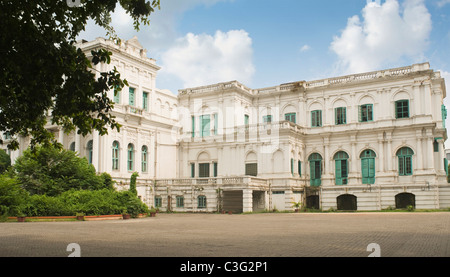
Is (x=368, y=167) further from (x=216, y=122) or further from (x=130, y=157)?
(x=130, y=157)

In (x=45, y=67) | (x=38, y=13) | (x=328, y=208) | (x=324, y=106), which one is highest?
(x=324, y=106)

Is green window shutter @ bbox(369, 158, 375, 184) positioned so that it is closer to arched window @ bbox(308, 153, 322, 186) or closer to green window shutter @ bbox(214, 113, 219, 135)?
arched window @ bbox(308, 153, 322, 186)

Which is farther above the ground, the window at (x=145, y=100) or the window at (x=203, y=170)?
the window at (x=145, y=100)

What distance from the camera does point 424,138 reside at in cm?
4134

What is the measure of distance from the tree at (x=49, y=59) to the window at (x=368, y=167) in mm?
35785

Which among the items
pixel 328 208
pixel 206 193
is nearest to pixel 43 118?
pixel 206 193

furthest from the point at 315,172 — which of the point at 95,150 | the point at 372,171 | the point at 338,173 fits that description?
the point at 95,150

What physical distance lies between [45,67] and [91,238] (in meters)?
6.78

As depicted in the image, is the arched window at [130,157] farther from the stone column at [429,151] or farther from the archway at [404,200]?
the stone column at [429,151]

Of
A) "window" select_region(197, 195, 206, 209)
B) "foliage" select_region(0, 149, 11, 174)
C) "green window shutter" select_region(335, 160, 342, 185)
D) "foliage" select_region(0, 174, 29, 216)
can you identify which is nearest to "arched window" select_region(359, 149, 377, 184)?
"green window shutter" select_region(335, 160, 342, 185)

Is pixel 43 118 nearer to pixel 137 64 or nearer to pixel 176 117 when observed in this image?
pixel 137 64

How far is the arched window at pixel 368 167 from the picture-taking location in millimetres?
43656

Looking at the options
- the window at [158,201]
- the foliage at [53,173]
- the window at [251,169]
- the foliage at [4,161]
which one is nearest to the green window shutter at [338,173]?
the window at [251,169]

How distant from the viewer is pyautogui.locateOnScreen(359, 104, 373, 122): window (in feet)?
147
